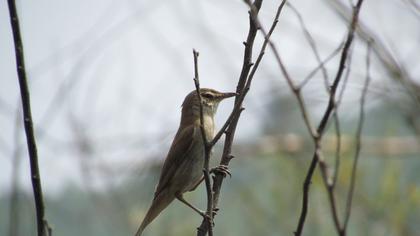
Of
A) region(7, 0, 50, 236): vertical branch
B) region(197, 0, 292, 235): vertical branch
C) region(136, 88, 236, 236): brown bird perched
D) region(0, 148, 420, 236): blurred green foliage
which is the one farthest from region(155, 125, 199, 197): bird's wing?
region(7, 0, 50, 236): vertical branch

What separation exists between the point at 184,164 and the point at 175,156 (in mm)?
115

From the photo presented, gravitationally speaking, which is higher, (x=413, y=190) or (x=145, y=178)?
(x=145, y=178)

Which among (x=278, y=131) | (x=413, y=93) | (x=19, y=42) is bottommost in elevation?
(x=19, y=42)

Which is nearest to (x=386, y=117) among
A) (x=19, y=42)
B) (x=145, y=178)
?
(x=145, y=178)

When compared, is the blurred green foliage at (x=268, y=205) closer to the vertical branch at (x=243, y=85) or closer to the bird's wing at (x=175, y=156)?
the bird's wing at (x=175, y=156)

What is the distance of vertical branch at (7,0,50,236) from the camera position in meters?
2.43

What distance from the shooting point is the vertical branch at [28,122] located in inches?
95.8

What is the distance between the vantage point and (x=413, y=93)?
10.5ft

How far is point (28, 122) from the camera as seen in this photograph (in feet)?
8.09

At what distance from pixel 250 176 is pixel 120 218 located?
1889 mm

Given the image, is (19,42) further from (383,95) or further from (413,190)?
(413,190)

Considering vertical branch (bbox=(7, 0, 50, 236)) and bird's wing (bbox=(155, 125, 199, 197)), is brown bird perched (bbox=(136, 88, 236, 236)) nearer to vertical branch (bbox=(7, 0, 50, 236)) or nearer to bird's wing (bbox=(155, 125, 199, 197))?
bird's wing (bbox=(155, 125, 199, 197))

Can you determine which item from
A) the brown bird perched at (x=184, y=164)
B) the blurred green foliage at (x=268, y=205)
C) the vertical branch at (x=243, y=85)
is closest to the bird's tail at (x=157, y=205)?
the brown bird perched at (x=184, y=164)

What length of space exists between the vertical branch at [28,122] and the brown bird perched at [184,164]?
9.29 ft
